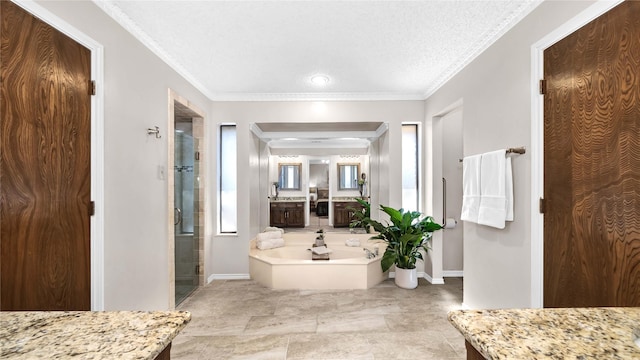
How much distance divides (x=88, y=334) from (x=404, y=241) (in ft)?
9.51

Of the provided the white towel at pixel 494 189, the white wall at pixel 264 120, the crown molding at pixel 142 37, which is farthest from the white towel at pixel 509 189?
the crown molding at pixel 142 37

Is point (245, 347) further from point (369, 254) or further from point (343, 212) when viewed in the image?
point (343, 212)

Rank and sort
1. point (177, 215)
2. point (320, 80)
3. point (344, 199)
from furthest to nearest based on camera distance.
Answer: point (344, 199), point (320, 80), point (177, 215)

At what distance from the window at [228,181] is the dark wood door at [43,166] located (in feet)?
6.42

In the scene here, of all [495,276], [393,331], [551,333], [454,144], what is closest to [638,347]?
[551,333]

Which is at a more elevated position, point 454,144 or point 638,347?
point 454,144

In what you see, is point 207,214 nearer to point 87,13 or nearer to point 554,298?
point 87,13

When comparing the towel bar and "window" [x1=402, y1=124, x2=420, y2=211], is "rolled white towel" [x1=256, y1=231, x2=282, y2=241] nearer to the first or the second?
"window" [x1=402, y1=124, x2=420, y2=211]

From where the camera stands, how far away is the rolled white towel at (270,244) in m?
3.71

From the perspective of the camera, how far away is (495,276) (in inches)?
83.0

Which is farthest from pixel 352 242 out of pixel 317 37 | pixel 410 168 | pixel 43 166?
pixel 43 166

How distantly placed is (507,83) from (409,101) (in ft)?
5.22

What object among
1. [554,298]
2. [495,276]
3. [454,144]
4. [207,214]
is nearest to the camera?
[554,298]

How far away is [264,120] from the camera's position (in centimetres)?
350
